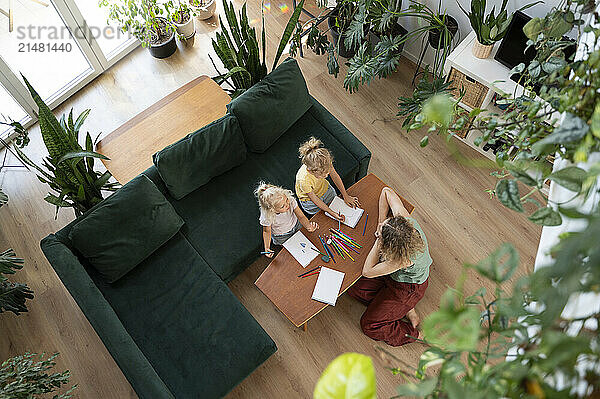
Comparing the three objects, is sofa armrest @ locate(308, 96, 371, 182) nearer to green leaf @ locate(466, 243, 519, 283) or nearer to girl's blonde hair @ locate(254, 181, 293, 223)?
girl's blonde hair @ locate(254, 181, 293, 223)

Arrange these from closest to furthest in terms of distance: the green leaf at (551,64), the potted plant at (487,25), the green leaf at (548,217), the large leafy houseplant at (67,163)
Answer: the green leaf at (548,217) < the green leaf at (551,64) < the large leafy houseplant at (67,163) < the potted plant at (487,25)

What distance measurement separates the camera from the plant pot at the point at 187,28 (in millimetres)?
3938

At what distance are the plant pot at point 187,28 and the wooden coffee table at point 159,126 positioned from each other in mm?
923

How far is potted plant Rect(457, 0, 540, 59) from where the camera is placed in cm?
277

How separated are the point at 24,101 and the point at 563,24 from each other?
3.64 m

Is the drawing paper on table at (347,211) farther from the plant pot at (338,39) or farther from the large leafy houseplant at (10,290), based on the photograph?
the large leafy houseplant at (10,290)

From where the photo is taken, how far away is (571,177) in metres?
0.95

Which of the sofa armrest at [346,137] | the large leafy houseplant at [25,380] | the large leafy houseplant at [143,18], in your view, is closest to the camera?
the large leafy houseplant at [25,380]

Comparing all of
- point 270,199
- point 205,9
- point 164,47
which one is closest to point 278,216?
point 270,199

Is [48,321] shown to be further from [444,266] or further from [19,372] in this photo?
[444,266]

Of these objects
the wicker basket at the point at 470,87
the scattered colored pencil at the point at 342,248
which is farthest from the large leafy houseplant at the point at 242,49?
the scattered colored pencil at the point at 342,248

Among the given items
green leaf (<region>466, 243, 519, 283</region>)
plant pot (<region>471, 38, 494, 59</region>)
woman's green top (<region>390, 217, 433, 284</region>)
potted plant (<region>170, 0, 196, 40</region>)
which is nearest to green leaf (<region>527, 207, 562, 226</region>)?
green leaf (<region>466, 243, 519, 283</region>)

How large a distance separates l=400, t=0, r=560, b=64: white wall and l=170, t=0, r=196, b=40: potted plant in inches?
69.7

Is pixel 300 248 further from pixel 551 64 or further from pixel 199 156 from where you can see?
pixel 551 64
